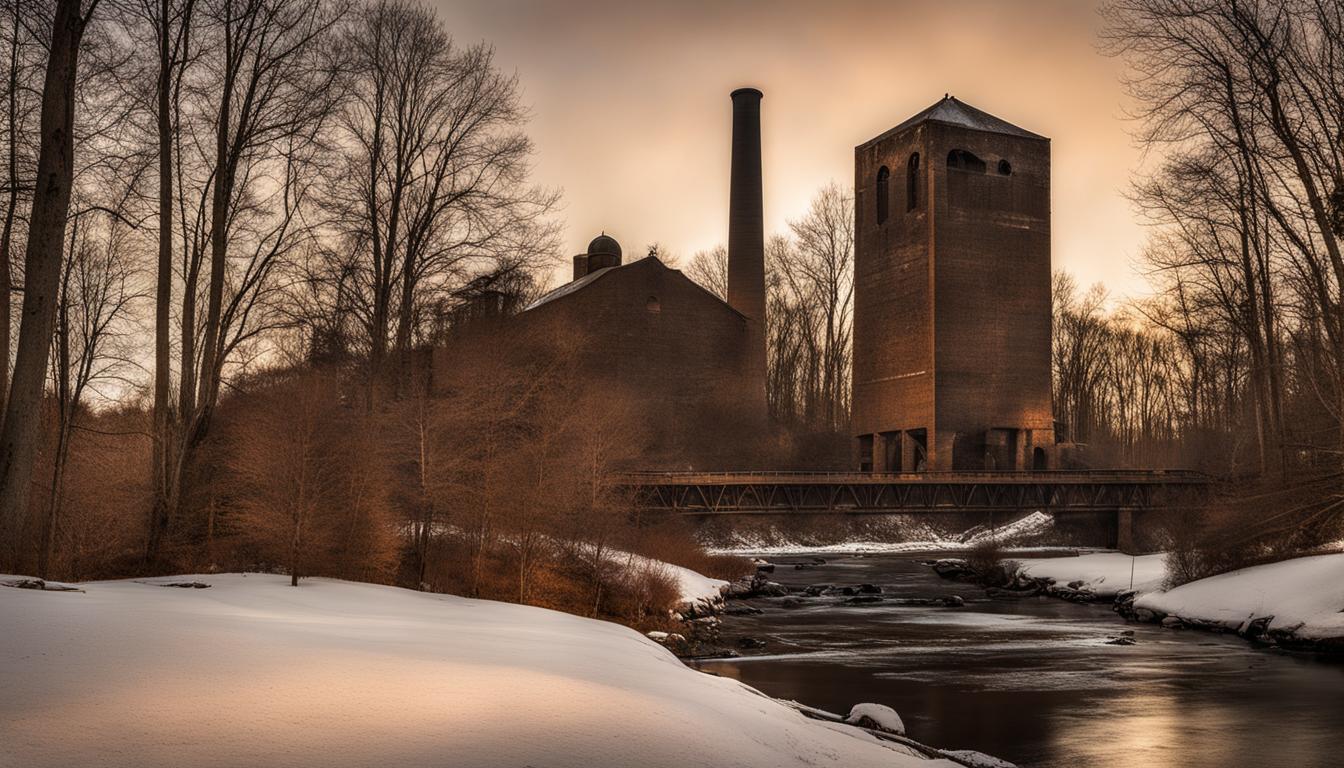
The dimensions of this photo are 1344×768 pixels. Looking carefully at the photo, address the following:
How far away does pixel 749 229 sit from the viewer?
62.3 metres

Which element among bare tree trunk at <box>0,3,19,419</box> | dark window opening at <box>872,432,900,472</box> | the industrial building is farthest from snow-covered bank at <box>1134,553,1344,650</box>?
dark window opening at <box>872,432,900,472</box>

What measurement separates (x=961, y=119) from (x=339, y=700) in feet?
194

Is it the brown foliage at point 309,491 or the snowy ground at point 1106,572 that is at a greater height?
the brown foliage at point 309,491

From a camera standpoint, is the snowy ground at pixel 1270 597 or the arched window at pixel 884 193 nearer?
the snowy ground at pixel 1270 597

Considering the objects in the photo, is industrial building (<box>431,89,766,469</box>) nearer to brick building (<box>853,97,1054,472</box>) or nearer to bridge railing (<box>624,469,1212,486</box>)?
bridge railing (<box>624,469,1212,486</box>)

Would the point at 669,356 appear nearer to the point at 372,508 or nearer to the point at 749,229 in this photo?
the point at 749,229

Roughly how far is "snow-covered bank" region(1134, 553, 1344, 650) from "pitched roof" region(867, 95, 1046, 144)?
37155 millimetres

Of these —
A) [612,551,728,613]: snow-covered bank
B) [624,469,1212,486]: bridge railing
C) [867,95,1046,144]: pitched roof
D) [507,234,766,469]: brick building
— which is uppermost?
[867,95,1046,144]: pitched roof

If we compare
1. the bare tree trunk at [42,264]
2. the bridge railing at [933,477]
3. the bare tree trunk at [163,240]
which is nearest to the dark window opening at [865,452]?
the bridge railing at [933,477]

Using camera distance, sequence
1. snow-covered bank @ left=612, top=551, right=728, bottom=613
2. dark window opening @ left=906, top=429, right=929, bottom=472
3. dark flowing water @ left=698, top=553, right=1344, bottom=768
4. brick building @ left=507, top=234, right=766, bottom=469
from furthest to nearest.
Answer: dark window opening @ left=906, top=429, right=929, bottom=472
brick building @ left=507, top=234, right=766, bottom=469
snow-covered bank @ left=612, top=551, right=728, bottom=613
dark flowing water @ left=698, top=553, right=1344, bottom=768

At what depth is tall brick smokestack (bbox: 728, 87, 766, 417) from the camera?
62.1m

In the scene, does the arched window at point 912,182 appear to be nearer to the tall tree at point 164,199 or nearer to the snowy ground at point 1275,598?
the snowy ground at point 1275,598

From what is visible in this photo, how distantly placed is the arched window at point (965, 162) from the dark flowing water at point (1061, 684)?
35.4 metres

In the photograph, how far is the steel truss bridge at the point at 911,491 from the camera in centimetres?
4741
